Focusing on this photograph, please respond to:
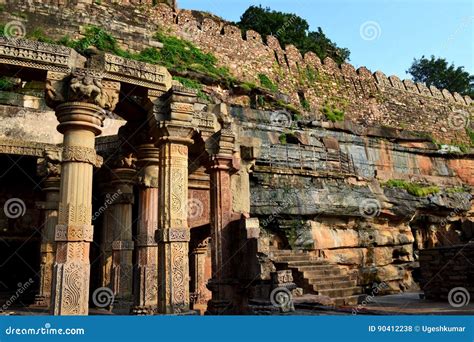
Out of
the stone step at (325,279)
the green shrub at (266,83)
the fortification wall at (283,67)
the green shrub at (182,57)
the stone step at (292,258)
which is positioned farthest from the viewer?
the green shrub at (266,83)

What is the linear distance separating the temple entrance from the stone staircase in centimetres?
824

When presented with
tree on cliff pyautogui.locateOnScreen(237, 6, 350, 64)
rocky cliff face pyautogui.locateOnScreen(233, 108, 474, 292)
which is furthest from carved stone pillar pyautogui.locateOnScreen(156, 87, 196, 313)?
tree on cliff pyautogui.locateOnScreen(237, 6, 350, 64)

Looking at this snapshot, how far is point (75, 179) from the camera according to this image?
20.5 feet

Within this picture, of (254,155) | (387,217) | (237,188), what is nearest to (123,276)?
(237,188)

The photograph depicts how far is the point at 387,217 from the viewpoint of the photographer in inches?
754

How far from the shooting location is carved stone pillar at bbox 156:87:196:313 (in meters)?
6.76

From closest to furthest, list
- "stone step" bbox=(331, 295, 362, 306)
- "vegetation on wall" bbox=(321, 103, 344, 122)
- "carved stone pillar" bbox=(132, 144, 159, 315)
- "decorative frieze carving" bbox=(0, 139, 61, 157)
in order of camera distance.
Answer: "carved stone pillar" bbox=(132, 144, 159, 315) < "stone step" bbox=(331, 295, 362, 306) < "decorative frieze carving" bbox=(0, 139, 61, 157) < "vegetation on wall" bbox=(321, 103, 344, 122)

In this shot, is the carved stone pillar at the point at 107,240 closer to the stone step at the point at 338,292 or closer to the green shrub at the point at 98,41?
the stone step at the point at 338,292

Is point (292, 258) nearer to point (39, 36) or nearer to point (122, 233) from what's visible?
point (122, 233)

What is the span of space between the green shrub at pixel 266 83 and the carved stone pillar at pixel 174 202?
17.0 metres

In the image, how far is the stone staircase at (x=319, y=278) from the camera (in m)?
9.70

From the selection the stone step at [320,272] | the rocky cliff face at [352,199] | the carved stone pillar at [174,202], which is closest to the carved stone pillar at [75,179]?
the carved stone pillar at [174,202]

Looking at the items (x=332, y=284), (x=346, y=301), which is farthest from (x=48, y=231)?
(x=346, y=301)

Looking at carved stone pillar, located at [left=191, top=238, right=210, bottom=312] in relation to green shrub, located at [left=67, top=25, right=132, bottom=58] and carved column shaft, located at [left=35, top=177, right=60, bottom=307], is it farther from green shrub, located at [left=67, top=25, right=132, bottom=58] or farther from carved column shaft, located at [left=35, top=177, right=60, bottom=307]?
green shrub, located at [left=67, top=25, right=132, bottom=58]
